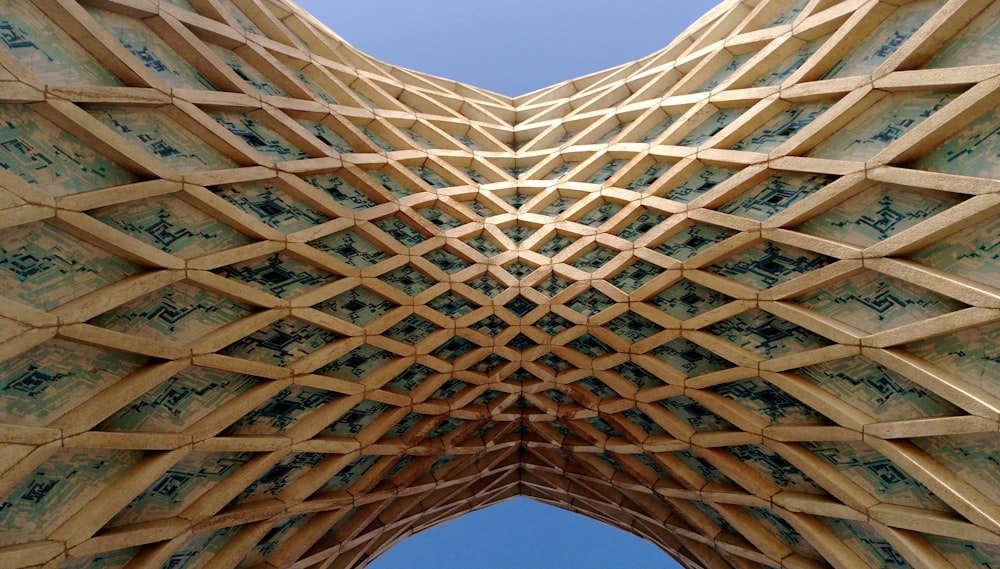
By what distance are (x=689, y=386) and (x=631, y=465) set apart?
8.72 ft

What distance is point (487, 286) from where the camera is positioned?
10312mm

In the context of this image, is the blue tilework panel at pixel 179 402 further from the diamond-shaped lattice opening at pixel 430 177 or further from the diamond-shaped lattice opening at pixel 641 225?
the diamond-shaped lattice opening at pixel 641 225

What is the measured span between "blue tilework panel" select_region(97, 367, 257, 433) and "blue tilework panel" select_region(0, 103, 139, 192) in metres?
2.59

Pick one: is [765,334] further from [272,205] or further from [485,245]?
[272,205]

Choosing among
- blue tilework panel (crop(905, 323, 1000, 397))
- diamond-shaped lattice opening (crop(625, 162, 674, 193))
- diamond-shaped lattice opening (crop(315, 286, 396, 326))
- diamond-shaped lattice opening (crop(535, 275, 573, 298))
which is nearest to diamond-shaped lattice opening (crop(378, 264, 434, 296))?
diamond-shaped lattice opening (crop(315, 286, 396, 326))

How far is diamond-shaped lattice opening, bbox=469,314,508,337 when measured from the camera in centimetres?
1034

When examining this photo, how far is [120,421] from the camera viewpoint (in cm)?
665

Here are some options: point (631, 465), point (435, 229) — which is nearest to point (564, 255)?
point (435, 229)

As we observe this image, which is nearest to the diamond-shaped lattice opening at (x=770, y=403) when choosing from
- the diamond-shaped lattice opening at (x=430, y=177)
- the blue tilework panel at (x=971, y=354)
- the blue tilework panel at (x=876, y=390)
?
the blue tilework panel at (x=876, y=390)

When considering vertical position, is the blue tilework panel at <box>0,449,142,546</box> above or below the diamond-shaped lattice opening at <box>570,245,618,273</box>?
below

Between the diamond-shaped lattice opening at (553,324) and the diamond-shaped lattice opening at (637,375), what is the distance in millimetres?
1153

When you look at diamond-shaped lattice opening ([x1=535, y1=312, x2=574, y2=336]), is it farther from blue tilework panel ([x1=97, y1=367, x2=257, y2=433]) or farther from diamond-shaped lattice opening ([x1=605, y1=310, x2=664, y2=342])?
blue tilework panel ([x1=97, y1=367, x2=257, y2=433])

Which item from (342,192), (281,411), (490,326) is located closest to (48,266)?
(281,411)

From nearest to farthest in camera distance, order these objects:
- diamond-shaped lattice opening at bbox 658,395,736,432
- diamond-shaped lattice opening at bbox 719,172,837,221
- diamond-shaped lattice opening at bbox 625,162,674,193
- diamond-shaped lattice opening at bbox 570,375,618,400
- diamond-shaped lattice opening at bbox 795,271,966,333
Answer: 1. diamond-shaped lattice opening at bbox 795,271,966,333
2. diamond-shaped lattice opening at bbox 719,172,837,221
3. diamond-shaped lattice opening at bbox 658,395,736,432
4. diamond-shaped lattice opening at bbox 625,162,674,193
5. diamond-shaped lattice opening at bbox 570,375,618,400
